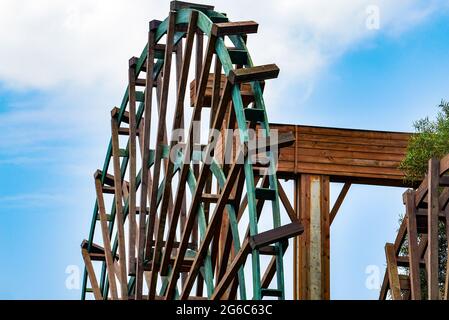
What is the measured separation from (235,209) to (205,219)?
1163 mm

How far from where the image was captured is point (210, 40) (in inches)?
496

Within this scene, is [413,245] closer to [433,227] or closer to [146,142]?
[433,227]

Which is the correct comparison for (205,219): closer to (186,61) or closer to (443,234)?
(186,61)

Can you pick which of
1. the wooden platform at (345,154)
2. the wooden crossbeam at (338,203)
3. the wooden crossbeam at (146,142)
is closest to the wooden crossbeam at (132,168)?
the wooden crossbeam at (146,142)

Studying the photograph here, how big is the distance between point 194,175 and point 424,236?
375cm

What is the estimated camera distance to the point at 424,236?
53.0ft

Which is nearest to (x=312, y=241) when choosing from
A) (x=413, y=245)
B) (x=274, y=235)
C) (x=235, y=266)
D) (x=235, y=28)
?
(x=413, y=245)

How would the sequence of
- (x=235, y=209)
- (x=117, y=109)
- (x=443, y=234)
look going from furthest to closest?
(x=443, y=234)
(x=117, y=109)
(x=235, y=209)

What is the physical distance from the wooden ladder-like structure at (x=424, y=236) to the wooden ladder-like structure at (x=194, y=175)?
186 centimetres

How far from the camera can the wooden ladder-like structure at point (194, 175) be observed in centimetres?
1161
